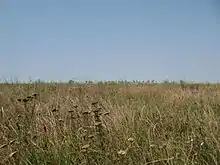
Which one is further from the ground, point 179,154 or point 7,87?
point 7,87

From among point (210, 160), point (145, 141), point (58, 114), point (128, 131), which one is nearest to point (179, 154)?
point (210, 160)

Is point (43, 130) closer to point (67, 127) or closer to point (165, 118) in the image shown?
point (67, 127)

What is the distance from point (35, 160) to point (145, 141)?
1190 mm

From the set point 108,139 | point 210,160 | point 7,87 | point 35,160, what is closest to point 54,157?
point 35,160

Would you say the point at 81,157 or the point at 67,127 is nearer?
the point at 81,157

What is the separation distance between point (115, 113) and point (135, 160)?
1503 millimetres

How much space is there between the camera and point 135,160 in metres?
3.46

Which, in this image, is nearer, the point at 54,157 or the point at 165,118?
the point at 54,157

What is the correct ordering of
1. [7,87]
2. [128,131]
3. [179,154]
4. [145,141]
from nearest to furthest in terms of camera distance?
[179,154], [145,141], [128,131], [7,87]

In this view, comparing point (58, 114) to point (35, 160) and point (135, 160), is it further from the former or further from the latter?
point (135, 160)

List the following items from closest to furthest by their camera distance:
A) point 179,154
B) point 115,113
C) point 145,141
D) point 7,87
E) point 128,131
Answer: point 179,154 < point 145,141 < point 128,131 < point 115,113 < point 7,87

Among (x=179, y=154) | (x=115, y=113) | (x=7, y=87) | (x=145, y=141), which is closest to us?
(x=179, y=154)

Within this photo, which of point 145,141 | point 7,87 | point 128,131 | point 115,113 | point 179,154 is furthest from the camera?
point 7,87

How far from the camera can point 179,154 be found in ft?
11.1
